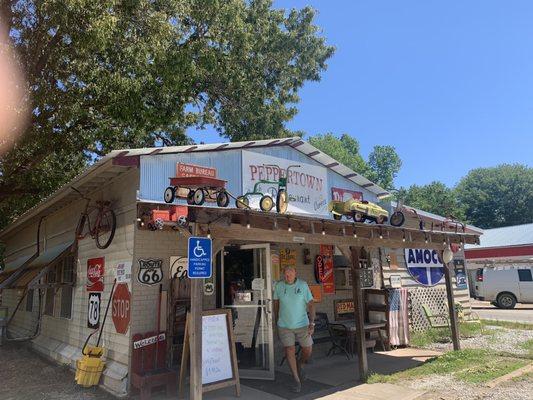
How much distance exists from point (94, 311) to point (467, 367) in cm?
706

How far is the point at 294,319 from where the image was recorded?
6.78 meters

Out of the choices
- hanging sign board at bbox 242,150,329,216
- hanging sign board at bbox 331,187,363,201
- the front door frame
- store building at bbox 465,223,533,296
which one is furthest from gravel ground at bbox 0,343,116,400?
store building at bbox 465,223,533,296

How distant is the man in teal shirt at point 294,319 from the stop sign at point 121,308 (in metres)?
2.42

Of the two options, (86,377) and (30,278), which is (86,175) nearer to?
(86,377)

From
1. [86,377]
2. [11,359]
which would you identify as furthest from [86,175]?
[11,359]

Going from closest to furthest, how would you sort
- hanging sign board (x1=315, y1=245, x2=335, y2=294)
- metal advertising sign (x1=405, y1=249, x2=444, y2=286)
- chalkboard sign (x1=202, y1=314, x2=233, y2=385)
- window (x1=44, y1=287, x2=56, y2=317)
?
chalkboard sign (x1=202, y1=314, x2=233, y2=385) < hanging sign board (x1=315, y1=245, x2=335, y2=294) < window (x1=44, y1=287, x2=56, y2=317) < metal advertising sign (x1=405, y1=249, x2=444, y2=286)

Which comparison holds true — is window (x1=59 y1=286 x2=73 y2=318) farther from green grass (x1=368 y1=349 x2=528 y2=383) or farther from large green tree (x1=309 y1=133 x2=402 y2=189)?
large green tree (x1=309 y1=133 x2=402 y2=189)

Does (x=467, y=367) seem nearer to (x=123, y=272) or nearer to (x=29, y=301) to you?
(x=123, y=272)

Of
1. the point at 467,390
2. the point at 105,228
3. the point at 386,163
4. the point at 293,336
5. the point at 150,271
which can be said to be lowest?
the point at 467,390

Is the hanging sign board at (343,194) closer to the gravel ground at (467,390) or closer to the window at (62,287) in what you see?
the gravel ground at (467,390)

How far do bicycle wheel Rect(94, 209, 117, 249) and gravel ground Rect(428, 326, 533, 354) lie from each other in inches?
301

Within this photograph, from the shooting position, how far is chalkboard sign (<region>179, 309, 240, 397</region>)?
6020 millimetres

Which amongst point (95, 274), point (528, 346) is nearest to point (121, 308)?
point (95, 274)

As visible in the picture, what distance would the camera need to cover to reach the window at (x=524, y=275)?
20047mm
